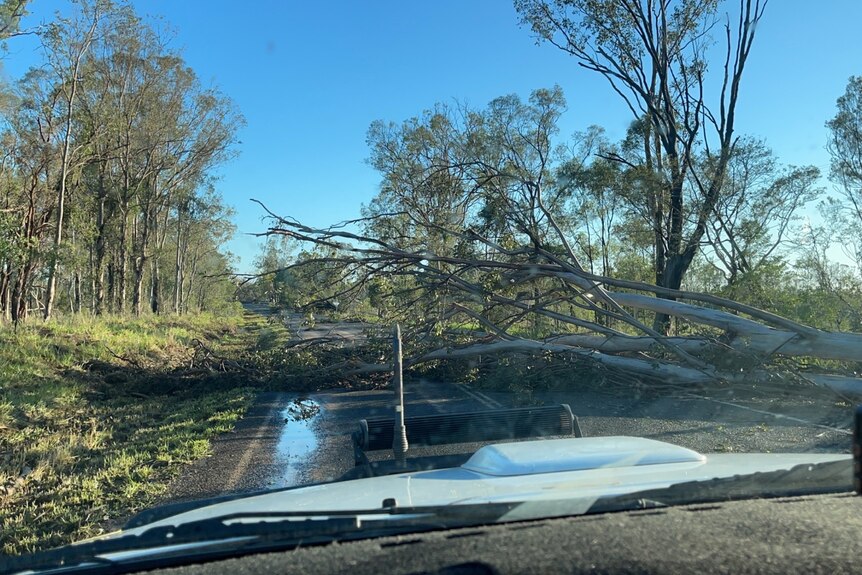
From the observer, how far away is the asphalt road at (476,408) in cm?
707

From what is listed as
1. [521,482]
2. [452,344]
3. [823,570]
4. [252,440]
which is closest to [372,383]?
[452,344]

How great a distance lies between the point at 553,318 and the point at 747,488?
9341 mm

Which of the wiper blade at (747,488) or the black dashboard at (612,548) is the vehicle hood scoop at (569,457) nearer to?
the wiper blade at (747,488)

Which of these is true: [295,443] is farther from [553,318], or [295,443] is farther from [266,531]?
[266,531]

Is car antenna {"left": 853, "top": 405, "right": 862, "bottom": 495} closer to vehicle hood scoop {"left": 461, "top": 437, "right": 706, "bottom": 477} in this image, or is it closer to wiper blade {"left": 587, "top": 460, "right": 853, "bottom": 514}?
wiper blade {"left": 587, "top": 460, "right": 853, "bottom": 514}

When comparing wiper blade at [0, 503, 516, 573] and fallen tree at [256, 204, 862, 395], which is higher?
fallen tree at [256, 204, 862, 395]

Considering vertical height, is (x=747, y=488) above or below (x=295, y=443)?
above

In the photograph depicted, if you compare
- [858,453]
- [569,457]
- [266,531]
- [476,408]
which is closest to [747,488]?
[569,457]

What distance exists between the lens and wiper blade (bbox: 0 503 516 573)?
228 cm

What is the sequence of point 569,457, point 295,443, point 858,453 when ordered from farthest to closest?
point 295,443 < point 569,457 < point 858,453

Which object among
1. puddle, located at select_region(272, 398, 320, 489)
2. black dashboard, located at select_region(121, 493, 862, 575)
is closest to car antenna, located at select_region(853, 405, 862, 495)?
black dashboard, located at select_region(121, 493, 862, 575)

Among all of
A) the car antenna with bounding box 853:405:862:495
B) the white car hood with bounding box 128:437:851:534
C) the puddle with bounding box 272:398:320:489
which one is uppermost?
the car antenna with bounding box 853:405:862:495

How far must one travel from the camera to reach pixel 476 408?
1086 cm

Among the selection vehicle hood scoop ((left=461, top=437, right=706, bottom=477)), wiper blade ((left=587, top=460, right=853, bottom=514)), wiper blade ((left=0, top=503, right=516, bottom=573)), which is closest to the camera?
wiper blade ((left=0, top=503, right=516, bottom=573))
